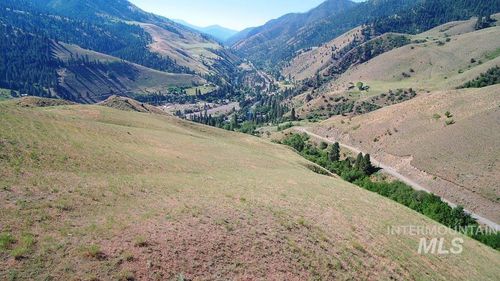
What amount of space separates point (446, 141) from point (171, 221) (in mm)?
103820

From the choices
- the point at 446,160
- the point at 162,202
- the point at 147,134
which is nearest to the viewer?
the point at 162,202

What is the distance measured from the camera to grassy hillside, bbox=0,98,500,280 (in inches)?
794

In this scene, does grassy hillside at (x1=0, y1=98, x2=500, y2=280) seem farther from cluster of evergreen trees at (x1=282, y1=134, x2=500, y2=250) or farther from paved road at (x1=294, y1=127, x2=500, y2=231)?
paved road at (x1=294, y1=127, x2=500, y2=231)

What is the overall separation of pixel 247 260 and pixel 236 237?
9.11ft

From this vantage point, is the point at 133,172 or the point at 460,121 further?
the point at 460,121

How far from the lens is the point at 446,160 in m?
97.7

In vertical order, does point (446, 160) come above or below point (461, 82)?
below

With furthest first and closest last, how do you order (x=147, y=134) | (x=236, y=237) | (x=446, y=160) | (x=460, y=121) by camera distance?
(x=460, y=121)
(x=446, y=160)
(x=147, y=134)
(x=236, y=237)

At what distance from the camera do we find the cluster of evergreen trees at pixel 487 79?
167962mm

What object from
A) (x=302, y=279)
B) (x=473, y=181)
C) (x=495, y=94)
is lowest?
(x=473, y=181)

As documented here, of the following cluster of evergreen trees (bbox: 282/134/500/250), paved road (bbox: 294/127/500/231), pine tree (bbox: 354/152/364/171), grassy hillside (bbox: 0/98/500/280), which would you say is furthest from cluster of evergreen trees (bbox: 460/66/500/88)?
grassy hillside (bbox: 0/98/500/280)

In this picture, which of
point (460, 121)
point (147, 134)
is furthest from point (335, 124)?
point (147, 134)

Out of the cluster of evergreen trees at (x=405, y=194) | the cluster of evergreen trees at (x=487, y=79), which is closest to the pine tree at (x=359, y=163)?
the cluster of evergreen trees at (x=405, y=194)

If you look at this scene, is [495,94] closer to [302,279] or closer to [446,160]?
[446,160]
